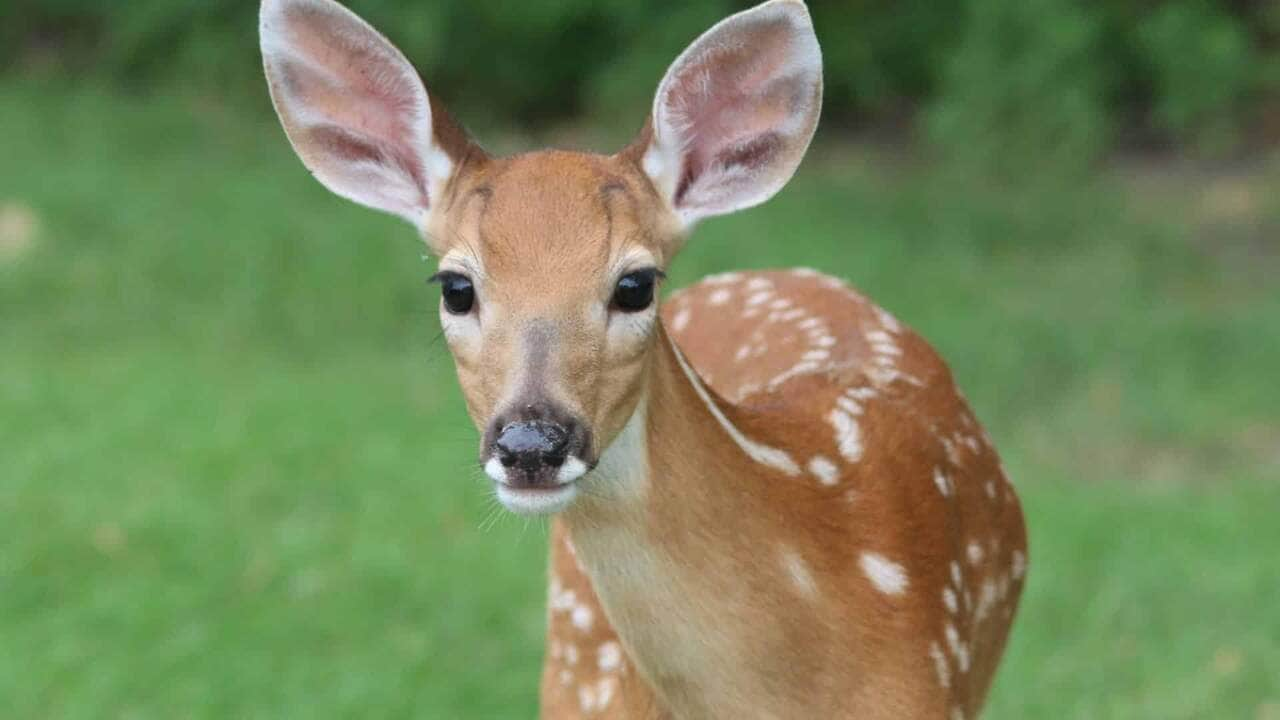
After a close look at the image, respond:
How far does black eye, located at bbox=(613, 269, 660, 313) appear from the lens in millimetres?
2980

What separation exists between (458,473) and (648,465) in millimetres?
4481

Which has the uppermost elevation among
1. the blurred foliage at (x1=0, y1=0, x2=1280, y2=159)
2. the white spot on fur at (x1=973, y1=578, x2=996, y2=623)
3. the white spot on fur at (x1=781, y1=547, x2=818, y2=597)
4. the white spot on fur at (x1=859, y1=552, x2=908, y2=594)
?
the white spot on fur at (x1=781, y1=547, x2=818, y2=597)

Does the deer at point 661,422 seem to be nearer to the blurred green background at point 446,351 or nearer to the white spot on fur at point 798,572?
the white spot on fur at point 798,572

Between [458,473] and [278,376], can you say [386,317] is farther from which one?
[458,473]

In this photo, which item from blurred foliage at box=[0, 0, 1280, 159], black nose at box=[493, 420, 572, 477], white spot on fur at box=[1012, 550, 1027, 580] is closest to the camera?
black nose at box=[493, 420, 572, 477]

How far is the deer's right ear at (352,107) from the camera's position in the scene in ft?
10.7

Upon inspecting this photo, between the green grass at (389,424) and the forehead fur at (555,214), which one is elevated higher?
the forehead fur at (555,214)

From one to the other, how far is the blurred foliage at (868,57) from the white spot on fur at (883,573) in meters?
7.92

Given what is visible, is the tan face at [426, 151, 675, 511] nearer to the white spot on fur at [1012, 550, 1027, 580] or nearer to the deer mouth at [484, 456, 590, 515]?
the deer mouth at [484, 456, 590, 515]

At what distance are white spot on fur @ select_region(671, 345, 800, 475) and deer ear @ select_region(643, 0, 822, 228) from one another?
23cm

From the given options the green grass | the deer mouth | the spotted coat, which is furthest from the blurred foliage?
the deer mouth

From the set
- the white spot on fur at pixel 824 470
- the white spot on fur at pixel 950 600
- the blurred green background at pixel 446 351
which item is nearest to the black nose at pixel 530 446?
the white spot on fur at pixel 824 470

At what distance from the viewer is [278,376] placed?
8.82 metres

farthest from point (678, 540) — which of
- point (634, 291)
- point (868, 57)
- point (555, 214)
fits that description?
point (868, 57)
